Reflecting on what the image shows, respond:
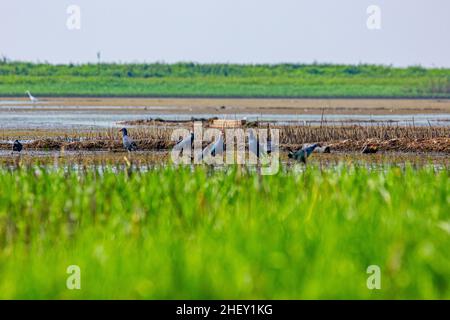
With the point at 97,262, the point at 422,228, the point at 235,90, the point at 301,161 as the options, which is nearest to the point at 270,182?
the point at 422,228

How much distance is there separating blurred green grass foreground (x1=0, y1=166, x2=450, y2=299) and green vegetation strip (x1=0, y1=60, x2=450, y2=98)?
6641cm

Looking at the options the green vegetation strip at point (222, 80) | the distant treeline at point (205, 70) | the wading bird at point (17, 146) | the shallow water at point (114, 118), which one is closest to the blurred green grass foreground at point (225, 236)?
the wading bird at point (17, 146)

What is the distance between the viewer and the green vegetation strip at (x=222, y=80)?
85938mm

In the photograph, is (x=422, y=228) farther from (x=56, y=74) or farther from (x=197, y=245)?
(x=56, y=74)

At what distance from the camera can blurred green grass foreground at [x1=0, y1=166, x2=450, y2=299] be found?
907cm

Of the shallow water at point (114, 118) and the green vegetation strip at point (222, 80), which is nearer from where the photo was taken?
the shallow water at point (114, 118)

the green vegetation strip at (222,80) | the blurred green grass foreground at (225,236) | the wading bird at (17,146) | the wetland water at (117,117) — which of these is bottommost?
the green vegetation strip at (222,80)

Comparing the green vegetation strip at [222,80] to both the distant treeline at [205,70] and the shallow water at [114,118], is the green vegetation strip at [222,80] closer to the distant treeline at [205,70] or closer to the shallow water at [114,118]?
the distant treeline at [205,70]

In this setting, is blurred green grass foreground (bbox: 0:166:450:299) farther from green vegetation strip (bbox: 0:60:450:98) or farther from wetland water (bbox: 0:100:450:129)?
green vegetation strip (bbox: 0:60:450:98)

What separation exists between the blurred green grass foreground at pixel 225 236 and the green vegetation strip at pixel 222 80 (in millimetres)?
66410

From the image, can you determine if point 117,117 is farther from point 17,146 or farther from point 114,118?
point 17,146

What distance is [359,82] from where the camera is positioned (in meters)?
101

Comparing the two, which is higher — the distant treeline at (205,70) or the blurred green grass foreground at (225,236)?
the blurred green grass foreground at (225,236)
